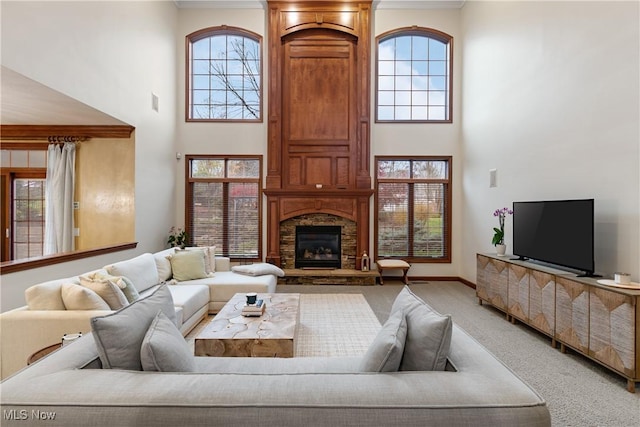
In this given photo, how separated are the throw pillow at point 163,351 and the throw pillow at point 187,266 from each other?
3065 mm

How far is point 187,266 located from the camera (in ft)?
15.2

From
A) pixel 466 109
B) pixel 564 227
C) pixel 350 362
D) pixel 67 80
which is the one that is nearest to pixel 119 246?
pixel 67 80

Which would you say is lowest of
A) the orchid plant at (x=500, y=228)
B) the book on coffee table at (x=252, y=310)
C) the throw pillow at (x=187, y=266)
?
the book on coffee table at (x=252, y=310)

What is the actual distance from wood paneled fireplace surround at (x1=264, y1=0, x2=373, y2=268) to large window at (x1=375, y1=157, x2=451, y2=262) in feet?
1.43

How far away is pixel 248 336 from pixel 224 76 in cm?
584

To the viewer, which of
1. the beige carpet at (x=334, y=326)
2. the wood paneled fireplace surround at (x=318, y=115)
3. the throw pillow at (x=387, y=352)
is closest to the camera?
the throw pillow at (x=387, y=352)

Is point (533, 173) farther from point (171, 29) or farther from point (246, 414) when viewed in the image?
point (171, 29)

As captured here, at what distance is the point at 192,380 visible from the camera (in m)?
1.31

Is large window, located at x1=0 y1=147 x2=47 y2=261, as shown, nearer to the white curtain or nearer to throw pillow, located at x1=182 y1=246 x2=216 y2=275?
the white curtain

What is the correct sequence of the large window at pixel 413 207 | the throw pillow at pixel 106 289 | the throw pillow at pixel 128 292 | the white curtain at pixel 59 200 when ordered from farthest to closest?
the large window at pixel 413 207, the white curtain at pixel 59 200, the throw pillow at pixel 128 292, the throw pillow at pixel 106 289

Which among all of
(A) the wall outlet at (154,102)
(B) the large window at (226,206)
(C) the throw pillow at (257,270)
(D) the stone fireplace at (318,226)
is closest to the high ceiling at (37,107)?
(A) the wall outlet at (154,102)

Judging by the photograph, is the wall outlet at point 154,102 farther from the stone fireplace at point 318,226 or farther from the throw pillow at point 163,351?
the throw pillow at point 163,351

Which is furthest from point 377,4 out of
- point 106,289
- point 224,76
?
point 106,289

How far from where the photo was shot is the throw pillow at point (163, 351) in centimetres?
146
